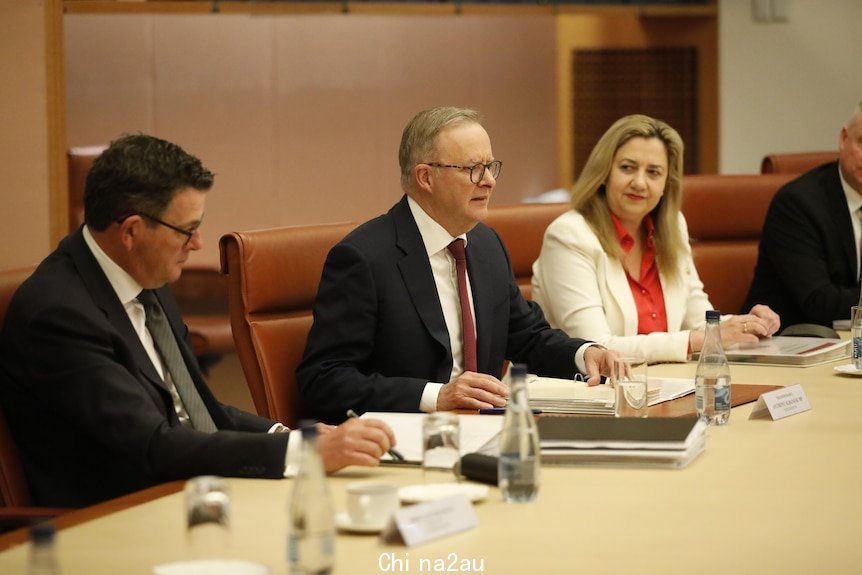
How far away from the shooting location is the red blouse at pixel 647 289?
377 cm

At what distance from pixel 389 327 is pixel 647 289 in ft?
3.77

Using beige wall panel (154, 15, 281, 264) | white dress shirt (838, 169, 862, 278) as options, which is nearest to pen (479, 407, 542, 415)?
white dress shirt (838, 169, 862, 278)

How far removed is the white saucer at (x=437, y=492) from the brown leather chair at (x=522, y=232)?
2265 mm

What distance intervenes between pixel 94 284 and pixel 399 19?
484 centimetres

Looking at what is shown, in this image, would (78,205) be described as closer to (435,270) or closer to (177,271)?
(435,270)

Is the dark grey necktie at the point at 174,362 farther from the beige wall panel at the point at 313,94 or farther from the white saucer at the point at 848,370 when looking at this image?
the beige wall panel at the point at 313,94

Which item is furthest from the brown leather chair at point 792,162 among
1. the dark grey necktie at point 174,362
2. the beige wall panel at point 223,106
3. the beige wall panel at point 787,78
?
the dark grey necktie at point 174,362

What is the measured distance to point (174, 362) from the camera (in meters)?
2.50

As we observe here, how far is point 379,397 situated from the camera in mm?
2768

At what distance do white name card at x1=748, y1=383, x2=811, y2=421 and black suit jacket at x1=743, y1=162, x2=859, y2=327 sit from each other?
5.67ft

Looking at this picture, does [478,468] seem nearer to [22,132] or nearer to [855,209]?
[22,132]

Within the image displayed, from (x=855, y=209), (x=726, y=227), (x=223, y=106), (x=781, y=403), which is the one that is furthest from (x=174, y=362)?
(x=223, y=106)

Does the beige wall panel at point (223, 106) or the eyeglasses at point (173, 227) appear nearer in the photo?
the eyeglasses at point (173, 227)

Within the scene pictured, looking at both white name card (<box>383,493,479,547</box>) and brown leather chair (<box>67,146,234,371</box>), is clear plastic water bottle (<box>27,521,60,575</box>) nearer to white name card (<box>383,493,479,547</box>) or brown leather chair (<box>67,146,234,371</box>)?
white name card (<box>383,493,479,547</box>)
